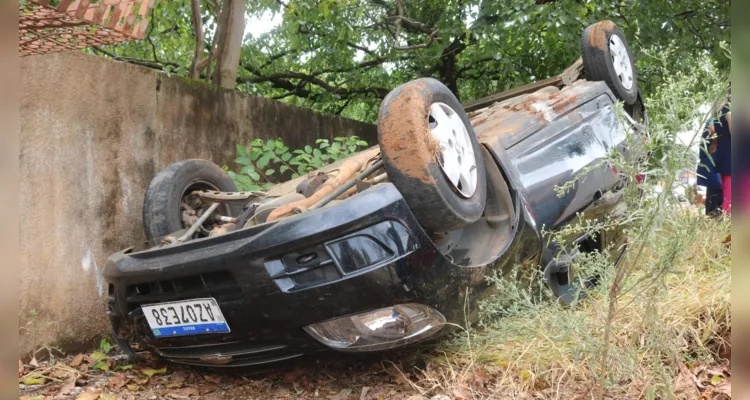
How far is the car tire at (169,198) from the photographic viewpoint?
3.27m

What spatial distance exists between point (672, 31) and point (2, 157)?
24.6 ft

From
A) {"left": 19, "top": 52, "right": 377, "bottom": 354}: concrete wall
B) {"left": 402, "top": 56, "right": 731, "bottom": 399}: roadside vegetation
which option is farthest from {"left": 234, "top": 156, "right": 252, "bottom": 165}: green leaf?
{"left": 402, "top": 56, "right": 731, "bottom": 399}: roadside vegetation

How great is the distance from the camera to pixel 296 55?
10.2 m

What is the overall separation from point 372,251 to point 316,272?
23 cm

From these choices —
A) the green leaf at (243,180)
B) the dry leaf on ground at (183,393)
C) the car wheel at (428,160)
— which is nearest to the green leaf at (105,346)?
the dry leaf on ground at (183,393)

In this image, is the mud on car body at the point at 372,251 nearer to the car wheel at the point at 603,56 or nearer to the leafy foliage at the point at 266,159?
the leafy foliage at the point at 266,159

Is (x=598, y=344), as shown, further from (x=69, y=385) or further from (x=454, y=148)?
(x=69, y=385)

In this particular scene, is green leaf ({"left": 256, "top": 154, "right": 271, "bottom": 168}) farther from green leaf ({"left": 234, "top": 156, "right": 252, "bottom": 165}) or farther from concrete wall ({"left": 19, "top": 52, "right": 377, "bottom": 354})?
concrete wall ({"left": 19, "top": 52, "right": 377, "bottom": 354})

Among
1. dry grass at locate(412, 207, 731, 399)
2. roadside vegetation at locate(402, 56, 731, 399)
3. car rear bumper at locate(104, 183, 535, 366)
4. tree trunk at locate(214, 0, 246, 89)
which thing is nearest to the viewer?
roadside vegetation at locate(402, 56, 731, 399)

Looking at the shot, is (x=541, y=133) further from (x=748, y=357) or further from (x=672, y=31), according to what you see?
(x=672, y=31)

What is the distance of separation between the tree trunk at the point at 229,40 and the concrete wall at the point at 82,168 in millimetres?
1124

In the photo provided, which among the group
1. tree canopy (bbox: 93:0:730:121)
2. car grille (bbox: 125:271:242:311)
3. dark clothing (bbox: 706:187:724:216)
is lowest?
dark clothing (bbox: 706:187:724:216)

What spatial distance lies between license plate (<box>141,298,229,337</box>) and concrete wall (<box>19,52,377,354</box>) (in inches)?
42.6

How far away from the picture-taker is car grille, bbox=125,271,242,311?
7.58ft
